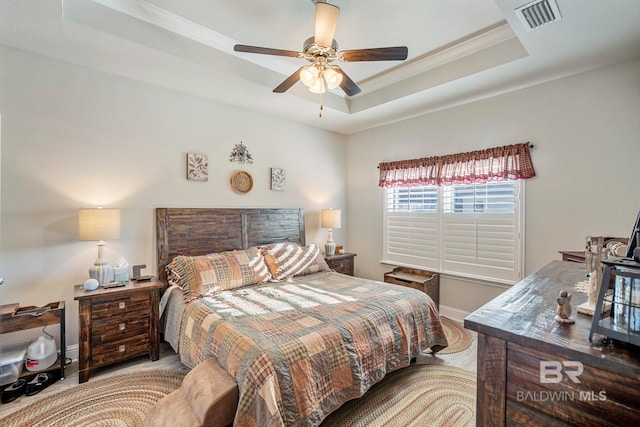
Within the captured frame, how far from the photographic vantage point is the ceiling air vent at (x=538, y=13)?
190 centimetres

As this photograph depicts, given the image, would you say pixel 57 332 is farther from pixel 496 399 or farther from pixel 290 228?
pixel 496 399

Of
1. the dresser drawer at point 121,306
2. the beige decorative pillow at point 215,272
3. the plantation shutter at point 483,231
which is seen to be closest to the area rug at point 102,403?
the dresser drawer at point 121,306

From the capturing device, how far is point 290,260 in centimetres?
339

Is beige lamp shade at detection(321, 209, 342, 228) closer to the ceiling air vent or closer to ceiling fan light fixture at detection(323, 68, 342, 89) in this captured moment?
ceiling fan light fixture at detection(323, 68, 342, 89)

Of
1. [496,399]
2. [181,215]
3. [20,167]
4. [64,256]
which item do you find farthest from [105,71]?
[496,399]

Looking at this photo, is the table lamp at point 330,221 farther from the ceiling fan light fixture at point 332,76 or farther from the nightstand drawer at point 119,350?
the nightstand drawer at point 119,350

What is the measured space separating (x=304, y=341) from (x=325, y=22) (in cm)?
205

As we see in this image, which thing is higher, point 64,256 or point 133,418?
point 64,256

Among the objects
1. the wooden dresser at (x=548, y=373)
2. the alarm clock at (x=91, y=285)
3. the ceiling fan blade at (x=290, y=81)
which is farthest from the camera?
the alarm clock at (x=91, y=285)

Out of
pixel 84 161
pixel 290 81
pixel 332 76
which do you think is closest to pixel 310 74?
pixel 332 76

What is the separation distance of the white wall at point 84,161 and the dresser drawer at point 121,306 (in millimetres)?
550

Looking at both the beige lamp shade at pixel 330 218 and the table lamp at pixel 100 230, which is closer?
the table lamp at pixel 100 230

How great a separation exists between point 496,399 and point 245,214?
319 cm

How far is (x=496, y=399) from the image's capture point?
3.39 feet
